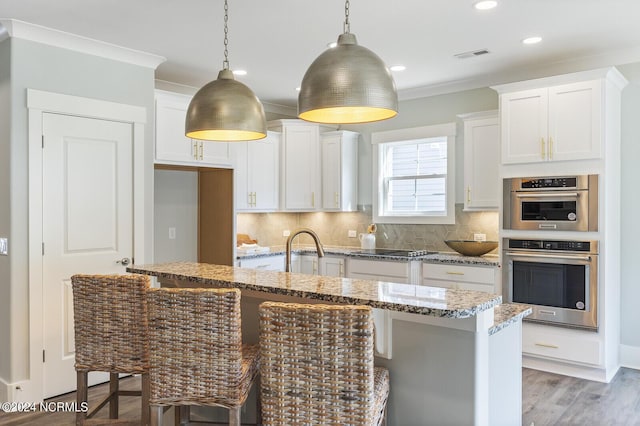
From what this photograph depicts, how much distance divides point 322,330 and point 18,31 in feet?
10.3

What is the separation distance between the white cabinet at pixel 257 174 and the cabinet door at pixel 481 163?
2062 mm

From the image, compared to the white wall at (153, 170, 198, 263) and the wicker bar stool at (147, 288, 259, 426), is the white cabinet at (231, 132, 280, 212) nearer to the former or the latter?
the white wall at (153, 170, 198, 263)

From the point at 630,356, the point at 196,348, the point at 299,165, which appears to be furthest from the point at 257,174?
the point at 630,356

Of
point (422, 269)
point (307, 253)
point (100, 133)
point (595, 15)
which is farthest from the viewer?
point (307, 253)

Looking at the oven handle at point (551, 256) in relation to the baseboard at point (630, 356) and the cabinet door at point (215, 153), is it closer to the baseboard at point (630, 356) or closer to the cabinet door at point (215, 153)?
the baseboard at point (630, 356)

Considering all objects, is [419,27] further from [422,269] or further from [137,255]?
[137,255]

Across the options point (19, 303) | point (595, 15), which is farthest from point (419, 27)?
point (19, 303)

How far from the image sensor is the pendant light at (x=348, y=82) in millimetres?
1777

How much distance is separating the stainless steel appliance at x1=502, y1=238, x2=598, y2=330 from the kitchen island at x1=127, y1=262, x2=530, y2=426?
76.2 inches

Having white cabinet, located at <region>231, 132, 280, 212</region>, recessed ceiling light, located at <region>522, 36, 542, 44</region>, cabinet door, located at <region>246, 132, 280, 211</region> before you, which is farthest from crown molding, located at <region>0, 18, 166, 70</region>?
recessed ceiling light, located at <region>522, 36, 542, 44</region>

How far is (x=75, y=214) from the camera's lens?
369 cm

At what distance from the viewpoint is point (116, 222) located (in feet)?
12.9

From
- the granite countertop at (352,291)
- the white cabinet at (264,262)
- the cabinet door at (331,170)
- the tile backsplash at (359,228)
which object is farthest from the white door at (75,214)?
the cabinet door at (331,170)

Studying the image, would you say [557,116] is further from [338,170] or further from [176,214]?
[176,214]
